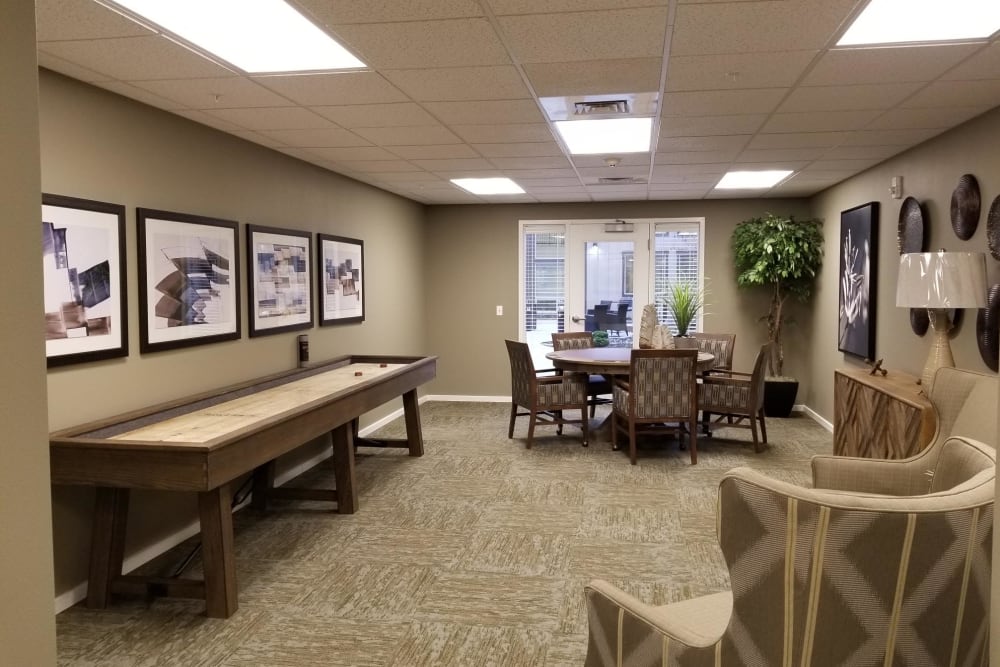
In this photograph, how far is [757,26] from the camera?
2502 mm

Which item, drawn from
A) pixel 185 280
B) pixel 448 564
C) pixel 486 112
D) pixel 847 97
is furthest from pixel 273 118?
pixel 847 97

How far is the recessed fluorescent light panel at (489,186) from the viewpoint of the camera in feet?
20.5

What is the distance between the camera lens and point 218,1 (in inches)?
92.9

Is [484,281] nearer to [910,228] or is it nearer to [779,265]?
[779,265]

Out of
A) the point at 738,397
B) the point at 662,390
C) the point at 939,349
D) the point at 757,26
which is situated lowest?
the point at 738,397

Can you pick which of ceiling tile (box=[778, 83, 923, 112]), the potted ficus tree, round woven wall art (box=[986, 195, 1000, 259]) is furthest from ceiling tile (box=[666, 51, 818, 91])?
the potted ficus tree

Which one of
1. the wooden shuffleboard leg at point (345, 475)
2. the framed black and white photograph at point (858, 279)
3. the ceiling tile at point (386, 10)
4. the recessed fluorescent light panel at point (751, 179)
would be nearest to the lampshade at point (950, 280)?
the framed black and white photograph at point (858, 279)

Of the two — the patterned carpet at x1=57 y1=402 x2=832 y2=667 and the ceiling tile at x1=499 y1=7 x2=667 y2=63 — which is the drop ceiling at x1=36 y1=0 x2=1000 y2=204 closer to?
the ceiling tile at x1=499 y1=7 x2=667 y2=63

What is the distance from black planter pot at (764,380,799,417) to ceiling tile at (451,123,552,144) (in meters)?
3.94

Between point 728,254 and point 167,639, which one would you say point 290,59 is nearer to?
point 167,639

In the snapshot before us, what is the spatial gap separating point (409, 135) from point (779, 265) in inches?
172

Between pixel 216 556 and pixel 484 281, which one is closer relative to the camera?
pixel 216 556

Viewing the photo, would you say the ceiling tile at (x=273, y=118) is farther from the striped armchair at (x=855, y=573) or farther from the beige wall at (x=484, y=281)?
the beige wall at (x=484, y=281)

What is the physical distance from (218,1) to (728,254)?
20.8 ft
